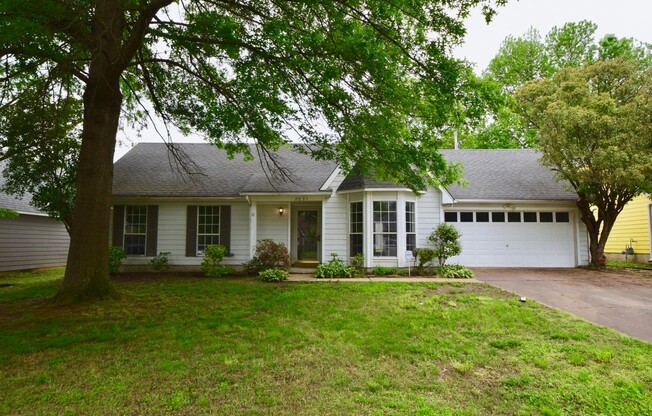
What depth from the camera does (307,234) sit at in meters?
13.3

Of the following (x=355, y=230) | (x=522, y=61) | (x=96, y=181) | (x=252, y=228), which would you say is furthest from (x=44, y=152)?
(x=522, y=61)

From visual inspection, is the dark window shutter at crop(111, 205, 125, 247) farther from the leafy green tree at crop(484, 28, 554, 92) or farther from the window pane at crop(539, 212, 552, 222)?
the leafy green tree at crop(484, 28, 554, 92)

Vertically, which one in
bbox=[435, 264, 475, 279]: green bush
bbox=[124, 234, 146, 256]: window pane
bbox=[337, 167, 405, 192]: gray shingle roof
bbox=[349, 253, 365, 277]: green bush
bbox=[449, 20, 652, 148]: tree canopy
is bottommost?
bbox=[435, 264, 475, 279]: green bush

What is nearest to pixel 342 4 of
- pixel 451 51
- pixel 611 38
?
pixel 451 51

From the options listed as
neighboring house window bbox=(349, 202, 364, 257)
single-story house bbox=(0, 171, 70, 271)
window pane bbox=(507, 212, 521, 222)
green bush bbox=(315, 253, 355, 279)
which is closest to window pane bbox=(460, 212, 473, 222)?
window pane bbox=(507, 212, 521, 222)

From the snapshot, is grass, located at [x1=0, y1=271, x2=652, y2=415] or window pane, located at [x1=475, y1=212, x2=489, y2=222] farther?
window pane, located at [x1=475, y1=212, x2=489, y2=222]

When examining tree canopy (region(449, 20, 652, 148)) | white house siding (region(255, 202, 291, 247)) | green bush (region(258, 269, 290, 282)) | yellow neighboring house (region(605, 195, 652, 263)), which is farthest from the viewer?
tree canopy (region(449, 20, 652, 148))

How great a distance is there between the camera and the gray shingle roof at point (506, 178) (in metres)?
13.3

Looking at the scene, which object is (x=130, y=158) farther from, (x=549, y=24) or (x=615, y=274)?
(x=549, y=24)

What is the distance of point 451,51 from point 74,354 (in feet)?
24.5

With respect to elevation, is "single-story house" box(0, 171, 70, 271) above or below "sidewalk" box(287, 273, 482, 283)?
above

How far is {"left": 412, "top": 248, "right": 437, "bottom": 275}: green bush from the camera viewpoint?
37.0 ft

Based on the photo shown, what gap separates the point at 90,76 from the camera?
7.39 metres

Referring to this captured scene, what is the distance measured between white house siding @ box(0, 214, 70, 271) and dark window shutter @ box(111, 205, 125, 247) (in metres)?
5.30
